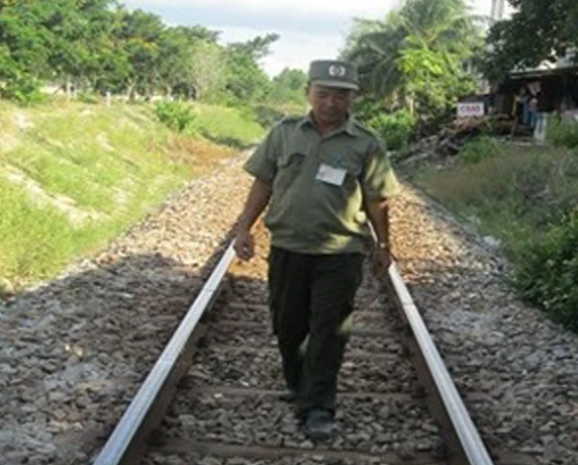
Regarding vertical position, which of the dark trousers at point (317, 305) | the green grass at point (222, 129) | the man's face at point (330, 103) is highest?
the man's face at point (330, 103)

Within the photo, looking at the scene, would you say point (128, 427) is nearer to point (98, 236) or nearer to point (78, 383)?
point (78, 383)

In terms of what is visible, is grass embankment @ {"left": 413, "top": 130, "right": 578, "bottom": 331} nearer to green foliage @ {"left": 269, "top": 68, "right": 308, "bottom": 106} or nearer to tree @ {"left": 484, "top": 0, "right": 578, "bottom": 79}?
tree @ {"left": 484, "top": 0, "right": 578, "bottom": 79}

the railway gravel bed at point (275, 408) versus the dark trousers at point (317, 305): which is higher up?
the dark trousers at point (317, 305)

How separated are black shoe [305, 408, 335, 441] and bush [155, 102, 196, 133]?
29.6 m

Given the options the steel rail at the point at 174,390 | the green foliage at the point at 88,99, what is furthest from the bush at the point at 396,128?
the steel rail at the point at 174,390

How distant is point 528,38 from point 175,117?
13183 millimetres

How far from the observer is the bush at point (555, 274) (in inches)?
300

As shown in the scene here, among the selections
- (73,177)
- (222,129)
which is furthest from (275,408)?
(222,129)

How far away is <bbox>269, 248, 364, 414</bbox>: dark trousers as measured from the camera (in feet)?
16.7

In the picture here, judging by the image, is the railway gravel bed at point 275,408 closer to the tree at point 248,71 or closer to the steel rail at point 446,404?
the steel rail at point 446,404

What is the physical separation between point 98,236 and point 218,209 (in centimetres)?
386

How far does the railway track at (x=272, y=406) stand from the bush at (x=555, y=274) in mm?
1284

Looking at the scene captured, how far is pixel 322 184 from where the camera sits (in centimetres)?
499

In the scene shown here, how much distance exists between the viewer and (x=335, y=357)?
17.1 feet
